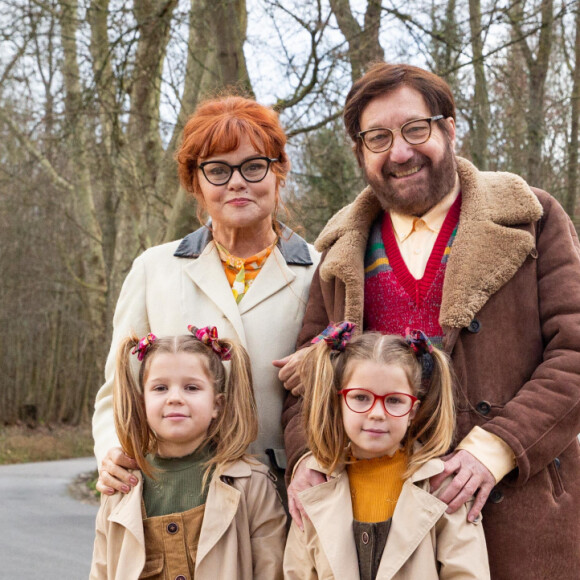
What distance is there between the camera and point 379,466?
277cm

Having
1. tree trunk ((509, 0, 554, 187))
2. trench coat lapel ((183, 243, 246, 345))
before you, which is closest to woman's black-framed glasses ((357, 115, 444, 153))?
trench coat lapel ((183, 243, 246, 345))

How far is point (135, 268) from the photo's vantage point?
3.51 metres

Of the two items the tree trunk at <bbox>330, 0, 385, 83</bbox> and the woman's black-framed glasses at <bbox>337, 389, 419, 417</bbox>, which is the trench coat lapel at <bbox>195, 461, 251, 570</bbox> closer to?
the woman's black-framed glasses at <bbox>337, 389, 419, 417</bbox>

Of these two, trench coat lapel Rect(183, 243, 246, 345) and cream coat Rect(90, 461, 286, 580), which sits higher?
trench coat lapel Rect(183, 243, 246, 345)

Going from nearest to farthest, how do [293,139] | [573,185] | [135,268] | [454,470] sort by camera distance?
[454,470] < [135,268] < [293,139] < [573,185]

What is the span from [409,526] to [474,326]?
2.17 ft

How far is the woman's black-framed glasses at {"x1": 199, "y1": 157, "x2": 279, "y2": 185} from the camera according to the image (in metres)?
3.24

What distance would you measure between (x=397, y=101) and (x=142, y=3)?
5.84 m

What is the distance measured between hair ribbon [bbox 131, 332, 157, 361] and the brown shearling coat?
638 mm

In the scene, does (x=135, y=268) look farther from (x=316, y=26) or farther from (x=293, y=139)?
(x=293, y=139)

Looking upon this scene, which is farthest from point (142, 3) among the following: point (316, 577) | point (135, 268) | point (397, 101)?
point (316, 577)

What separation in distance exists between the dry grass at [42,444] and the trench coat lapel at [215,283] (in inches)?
577

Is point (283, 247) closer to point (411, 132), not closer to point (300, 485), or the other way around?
point (411, 132)

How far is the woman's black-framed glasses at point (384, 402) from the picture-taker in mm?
2697
